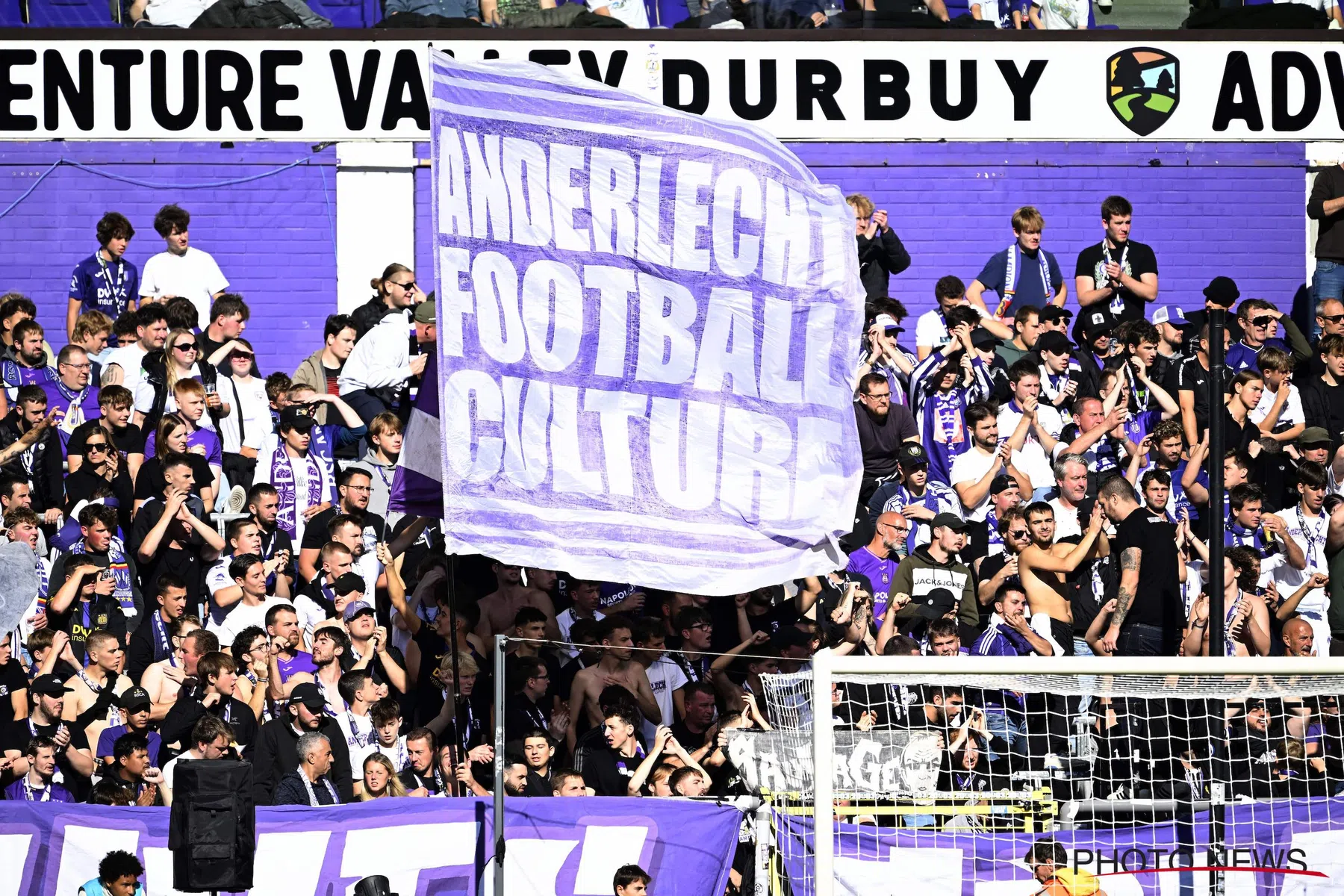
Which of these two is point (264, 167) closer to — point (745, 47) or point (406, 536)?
point (745, 47)

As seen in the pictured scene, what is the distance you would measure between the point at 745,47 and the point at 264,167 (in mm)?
4076

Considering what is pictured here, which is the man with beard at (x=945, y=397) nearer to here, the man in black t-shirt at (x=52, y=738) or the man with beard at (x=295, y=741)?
the man with beard at (x=295, y=741)

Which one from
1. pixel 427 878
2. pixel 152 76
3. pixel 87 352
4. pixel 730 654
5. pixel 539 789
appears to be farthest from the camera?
pixel 152 76

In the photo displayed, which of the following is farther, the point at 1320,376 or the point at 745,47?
the point at 745,47

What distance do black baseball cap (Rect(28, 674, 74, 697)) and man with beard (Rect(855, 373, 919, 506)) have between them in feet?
16.5

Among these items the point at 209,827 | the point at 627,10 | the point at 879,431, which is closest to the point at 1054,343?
the point at 879,431

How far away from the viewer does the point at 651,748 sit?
1070 centimetres

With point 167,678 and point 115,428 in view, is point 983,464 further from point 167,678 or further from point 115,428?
point 115,428

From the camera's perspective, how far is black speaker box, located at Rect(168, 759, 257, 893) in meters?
8.45

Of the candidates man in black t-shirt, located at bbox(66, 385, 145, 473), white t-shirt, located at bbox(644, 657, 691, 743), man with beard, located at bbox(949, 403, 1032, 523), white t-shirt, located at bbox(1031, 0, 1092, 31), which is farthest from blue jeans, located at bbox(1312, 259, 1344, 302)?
→ man in black t-shirt, located at bbox(66, 385, 145, 473)

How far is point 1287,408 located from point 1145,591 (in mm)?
2490

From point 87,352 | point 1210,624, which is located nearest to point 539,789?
point 1210,624

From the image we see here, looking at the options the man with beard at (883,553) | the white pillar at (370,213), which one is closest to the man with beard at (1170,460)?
the man with beard at (883,553)

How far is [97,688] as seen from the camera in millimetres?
10742
